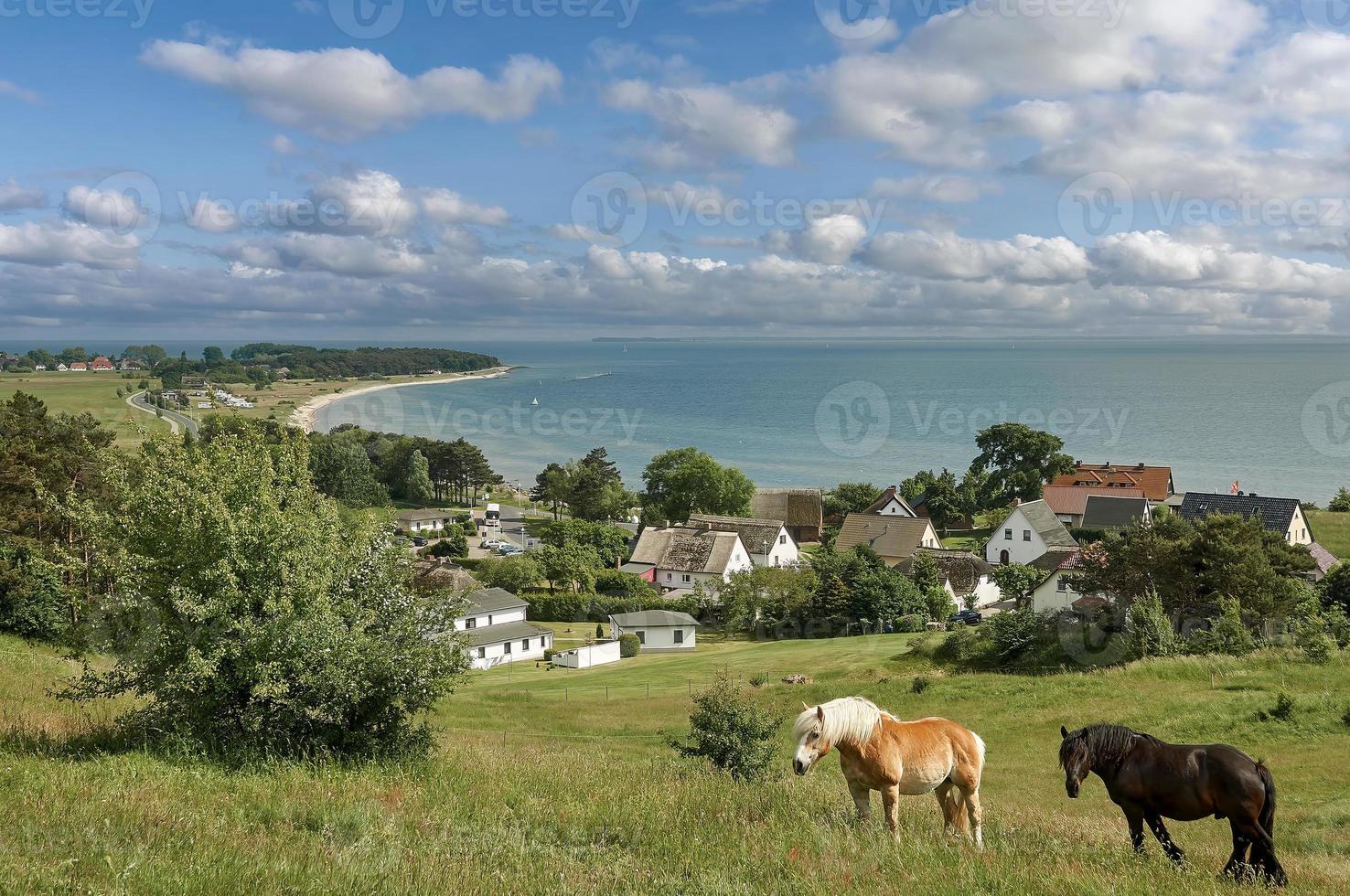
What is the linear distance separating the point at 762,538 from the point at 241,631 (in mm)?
60431

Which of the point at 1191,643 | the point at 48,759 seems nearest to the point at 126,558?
the point at 48,759

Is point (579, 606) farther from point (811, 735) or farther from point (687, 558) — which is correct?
point (811, 735)

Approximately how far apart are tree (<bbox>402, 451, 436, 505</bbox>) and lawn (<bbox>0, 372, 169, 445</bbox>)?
3187 cm

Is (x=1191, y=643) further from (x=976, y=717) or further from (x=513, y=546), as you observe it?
(x=513, y=546)

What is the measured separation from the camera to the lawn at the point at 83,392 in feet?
284

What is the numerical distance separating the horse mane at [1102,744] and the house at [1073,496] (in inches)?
3017

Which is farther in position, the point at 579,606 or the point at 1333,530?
the point at 1333,530

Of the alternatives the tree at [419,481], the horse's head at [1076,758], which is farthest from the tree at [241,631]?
the tree at [419,481]

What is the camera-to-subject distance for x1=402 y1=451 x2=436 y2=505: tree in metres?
110

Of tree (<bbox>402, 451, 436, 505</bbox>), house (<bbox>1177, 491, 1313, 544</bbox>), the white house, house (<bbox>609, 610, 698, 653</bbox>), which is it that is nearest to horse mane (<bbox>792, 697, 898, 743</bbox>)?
the white house

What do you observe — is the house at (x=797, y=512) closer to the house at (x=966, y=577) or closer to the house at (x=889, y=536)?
the house at (x=889, y=536)

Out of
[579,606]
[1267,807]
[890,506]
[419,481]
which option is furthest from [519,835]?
[419,481]

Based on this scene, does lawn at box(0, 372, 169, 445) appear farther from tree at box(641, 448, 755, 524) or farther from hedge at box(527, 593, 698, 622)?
tree at box(641, 448, 755, 524)

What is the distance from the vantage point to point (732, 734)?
15.5 meters
